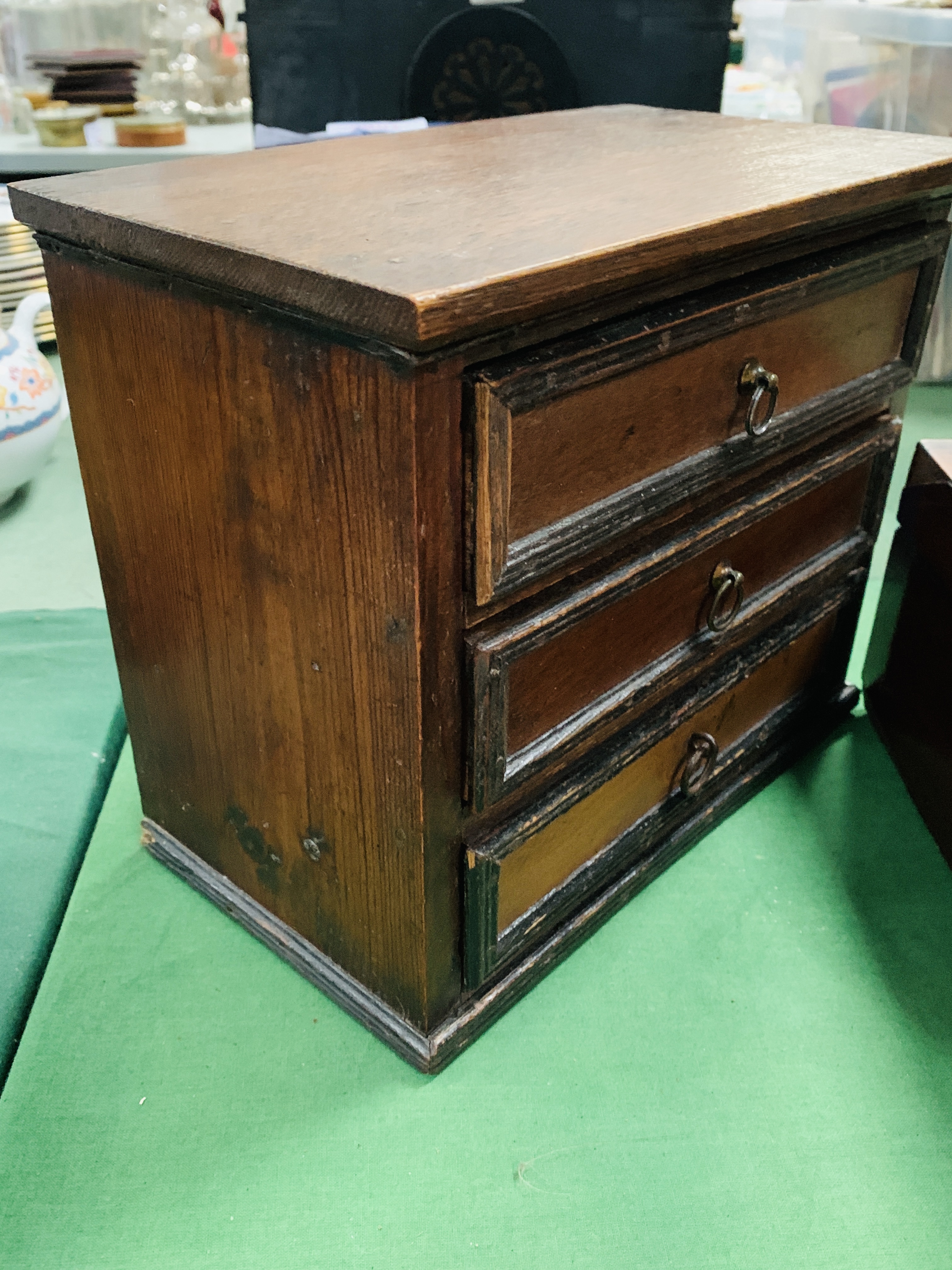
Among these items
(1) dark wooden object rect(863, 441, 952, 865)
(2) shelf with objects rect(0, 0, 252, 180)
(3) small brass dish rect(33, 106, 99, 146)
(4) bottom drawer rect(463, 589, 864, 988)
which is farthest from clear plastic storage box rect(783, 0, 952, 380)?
(3) small brass dish rect(33, 106, 99, 146)

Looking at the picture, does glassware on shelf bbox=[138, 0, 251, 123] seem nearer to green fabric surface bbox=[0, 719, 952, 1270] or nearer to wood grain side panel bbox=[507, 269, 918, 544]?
wood grain side panel bbox=[507, 269, 918, 544]

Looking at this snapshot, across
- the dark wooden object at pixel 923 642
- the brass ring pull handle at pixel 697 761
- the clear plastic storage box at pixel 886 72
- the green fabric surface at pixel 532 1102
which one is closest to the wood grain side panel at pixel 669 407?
the dark wooden object at pixel 923 642

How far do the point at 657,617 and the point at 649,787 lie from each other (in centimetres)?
21

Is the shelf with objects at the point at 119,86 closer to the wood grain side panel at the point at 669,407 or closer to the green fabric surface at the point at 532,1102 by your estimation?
the wood grain side panel at the point at 669,407

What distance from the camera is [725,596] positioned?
38.1 inches

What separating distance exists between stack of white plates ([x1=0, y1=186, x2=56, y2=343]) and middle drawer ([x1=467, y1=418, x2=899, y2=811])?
183cm

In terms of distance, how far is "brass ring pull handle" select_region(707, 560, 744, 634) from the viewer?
0.95m

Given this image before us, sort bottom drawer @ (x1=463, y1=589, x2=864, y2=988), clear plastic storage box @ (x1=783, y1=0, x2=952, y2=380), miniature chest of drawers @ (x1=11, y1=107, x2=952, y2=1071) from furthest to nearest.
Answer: clear plastic storage box @ (x1=783, y1=0, x2=952, y2=380) → bottom drawer @ (x1=463, y1=589, x2=864, y2=988) → miniature chest of drawers @ (x1=11, y1=107, x2=952, y2=1071)

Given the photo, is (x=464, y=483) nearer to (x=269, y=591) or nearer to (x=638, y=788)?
(x=269, y=591)

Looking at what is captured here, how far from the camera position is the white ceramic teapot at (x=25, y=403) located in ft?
5.58

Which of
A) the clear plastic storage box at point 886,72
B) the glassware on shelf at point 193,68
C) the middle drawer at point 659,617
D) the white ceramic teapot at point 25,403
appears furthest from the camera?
the glassware on shelf at point 193,68

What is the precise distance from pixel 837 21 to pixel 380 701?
90.5 inches

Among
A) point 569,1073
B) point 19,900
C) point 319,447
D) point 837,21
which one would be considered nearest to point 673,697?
point 569,1073

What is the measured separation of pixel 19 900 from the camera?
41.3 inches
